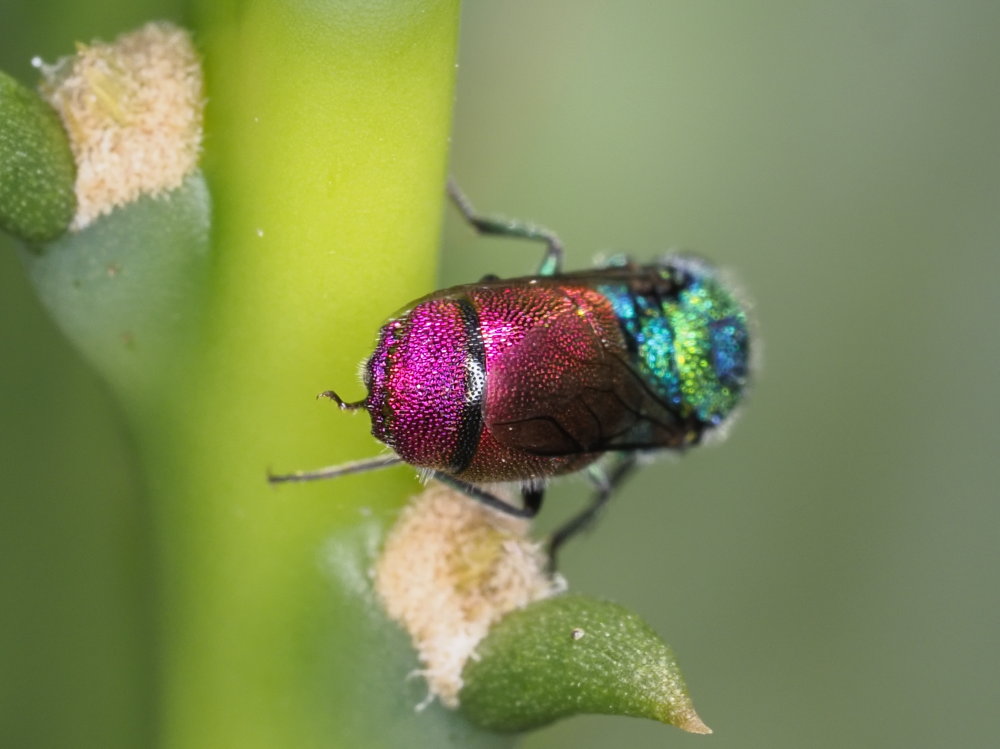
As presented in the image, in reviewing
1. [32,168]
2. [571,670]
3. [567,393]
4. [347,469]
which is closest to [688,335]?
[567,393]

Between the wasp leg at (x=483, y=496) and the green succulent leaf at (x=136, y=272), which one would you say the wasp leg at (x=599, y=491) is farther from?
the green succulent leaf at (x=136, y=272)

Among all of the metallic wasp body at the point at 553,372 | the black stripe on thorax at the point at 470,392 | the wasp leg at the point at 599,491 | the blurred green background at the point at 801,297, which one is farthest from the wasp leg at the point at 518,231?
the black stripe on thorax at the point at 470,392

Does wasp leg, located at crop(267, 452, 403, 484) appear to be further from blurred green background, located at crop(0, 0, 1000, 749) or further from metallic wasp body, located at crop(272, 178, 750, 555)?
blurred green background, located at crop(0, 0, 1000, 749)

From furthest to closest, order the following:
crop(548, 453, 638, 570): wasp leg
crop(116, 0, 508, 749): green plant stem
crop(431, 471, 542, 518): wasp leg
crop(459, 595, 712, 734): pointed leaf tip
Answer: crop(548, 453, 638, 570): wasp leg < crop(431, 471, 542, 518): wasp leg < crop(116, 0, 508, 749): green plant stem < crop(459, 595, 712, 734): pointed leaf tip

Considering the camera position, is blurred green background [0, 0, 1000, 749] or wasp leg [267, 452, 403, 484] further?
blurred green background [0, 0, 1000, 749]

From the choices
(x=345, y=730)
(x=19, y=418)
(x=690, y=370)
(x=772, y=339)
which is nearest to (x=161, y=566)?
(x=345, y=730)

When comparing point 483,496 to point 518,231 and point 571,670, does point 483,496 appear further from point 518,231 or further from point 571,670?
point 518,231

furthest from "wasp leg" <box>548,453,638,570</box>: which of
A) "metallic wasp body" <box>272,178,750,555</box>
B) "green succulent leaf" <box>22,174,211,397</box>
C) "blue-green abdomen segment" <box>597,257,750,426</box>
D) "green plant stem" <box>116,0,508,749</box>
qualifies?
"green succulent leaf" <box>22,174,211,397</box>
